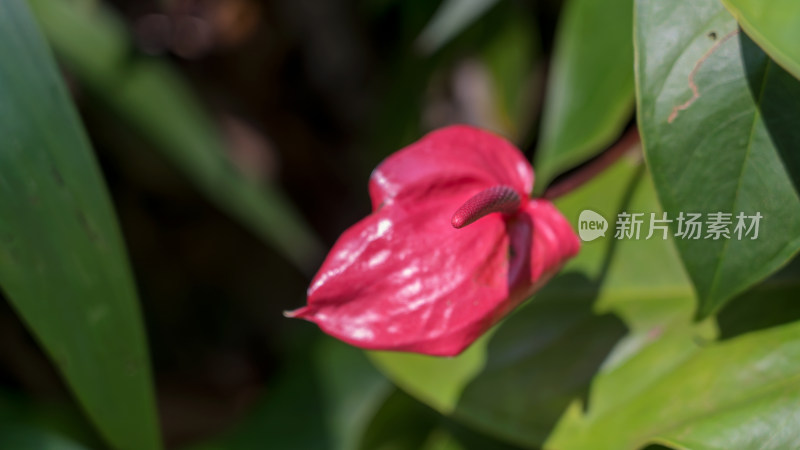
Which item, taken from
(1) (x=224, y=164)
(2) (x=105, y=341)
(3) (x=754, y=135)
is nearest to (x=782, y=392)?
(3) (x=754, y=135)

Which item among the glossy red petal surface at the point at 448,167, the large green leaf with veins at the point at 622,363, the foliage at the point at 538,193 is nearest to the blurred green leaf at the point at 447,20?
the foliage at the point at 538,193

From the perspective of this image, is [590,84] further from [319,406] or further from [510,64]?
[319,406]

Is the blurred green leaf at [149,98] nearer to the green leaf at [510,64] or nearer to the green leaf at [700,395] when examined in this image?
the green leaf at [510,64]

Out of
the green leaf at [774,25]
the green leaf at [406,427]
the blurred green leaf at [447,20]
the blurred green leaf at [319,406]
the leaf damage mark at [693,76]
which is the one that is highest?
the green leaf at [774,25]

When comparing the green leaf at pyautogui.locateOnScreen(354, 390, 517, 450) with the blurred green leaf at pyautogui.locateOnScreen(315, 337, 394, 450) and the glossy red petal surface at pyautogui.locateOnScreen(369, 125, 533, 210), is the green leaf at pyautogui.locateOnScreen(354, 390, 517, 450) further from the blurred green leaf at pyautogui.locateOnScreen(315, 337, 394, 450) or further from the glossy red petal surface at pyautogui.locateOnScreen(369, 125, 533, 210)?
the glossy red petal surface at pyautogui.locateOnScreen(369, 125, 533, 210)

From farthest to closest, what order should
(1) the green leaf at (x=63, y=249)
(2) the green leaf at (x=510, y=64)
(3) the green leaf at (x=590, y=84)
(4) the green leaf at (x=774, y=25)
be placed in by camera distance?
1. (2) the green leaf at (x=510, y=64)
2. (3) the green leaf at (x=590, y=84)
3. (1) the green leaf at (x=63, y=249)
4. (4) the green leaf at (x=774, y=25)

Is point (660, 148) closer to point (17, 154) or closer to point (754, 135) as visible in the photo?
point (754, 135)

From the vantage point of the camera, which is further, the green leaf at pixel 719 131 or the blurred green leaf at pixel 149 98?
the blurred green leaf at pixel 149 98

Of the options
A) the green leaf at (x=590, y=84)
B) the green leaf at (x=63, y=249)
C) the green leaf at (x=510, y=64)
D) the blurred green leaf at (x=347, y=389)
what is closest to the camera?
the green leaf at (x=63, y=249)
